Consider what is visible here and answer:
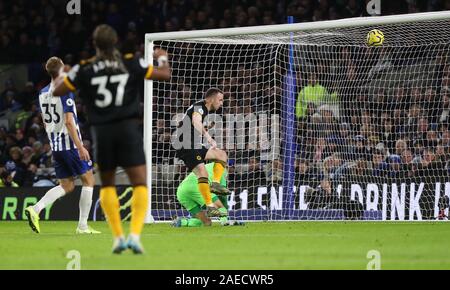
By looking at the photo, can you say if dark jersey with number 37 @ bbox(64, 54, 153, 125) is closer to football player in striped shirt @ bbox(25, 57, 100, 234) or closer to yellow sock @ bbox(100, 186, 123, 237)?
yellow sock @ bbox(100, 186, 123, 237)

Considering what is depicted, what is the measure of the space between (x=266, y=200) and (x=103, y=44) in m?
9.14

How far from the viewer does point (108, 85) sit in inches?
370

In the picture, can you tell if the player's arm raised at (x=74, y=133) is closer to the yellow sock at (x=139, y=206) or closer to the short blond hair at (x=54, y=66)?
the short blond hair at (x=54, y=66)

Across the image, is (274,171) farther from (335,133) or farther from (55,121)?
(55,121)

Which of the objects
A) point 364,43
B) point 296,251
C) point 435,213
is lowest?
point 435,213

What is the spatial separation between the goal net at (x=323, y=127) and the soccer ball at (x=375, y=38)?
1.91 feet

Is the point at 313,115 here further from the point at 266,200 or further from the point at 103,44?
the point at 103,44

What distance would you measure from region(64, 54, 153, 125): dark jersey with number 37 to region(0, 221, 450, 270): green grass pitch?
1298 millimetres

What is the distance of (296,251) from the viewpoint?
10.1 meters

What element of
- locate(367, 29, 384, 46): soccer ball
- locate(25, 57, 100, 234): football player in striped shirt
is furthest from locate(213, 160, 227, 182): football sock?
locate(367, 29, 384, 46): soccer ball

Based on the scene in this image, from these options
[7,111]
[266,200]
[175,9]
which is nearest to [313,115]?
[266,200]

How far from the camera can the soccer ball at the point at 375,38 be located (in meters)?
16.3

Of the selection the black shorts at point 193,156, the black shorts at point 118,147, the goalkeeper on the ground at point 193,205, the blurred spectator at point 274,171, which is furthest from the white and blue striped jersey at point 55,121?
the blurred spectator at point 274,171

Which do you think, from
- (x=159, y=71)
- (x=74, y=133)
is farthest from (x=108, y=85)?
(x=74, y=133)
